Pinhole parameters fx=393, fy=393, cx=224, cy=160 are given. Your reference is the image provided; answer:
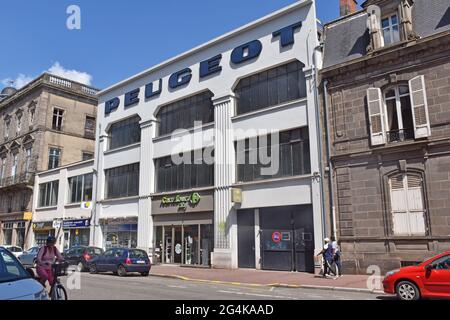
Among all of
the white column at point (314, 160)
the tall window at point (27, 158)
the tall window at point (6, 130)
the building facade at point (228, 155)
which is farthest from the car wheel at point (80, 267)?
the tall window at point (6, 130)

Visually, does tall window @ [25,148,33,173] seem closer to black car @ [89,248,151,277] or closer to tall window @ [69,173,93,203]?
tall window @ [69,173,93,203]

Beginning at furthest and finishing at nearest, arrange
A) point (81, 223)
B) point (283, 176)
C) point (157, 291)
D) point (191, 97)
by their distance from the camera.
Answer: point (81, 223) < point (191, 97) < point (283, 176) < point (157, 291)

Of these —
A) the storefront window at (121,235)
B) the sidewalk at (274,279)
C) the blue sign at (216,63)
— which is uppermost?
the blue sign at (216,63)

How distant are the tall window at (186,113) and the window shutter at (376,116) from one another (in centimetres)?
1004

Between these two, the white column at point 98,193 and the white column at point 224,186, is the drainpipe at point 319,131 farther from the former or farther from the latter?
the white column at point 98,193

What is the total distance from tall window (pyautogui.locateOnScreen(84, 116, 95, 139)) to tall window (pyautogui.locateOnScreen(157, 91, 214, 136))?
18035 millimetres

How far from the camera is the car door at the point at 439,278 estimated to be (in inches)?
385

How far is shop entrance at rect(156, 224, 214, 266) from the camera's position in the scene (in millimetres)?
23347

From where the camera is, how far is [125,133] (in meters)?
31.1

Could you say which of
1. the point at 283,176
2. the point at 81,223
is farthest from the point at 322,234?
the point at 81,223

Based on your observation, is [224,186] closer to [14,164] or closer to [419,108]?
[419,108]

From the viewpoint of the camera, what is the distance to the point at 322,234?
1811 cm

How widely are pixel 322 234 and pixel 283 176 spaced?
374 centimetres
